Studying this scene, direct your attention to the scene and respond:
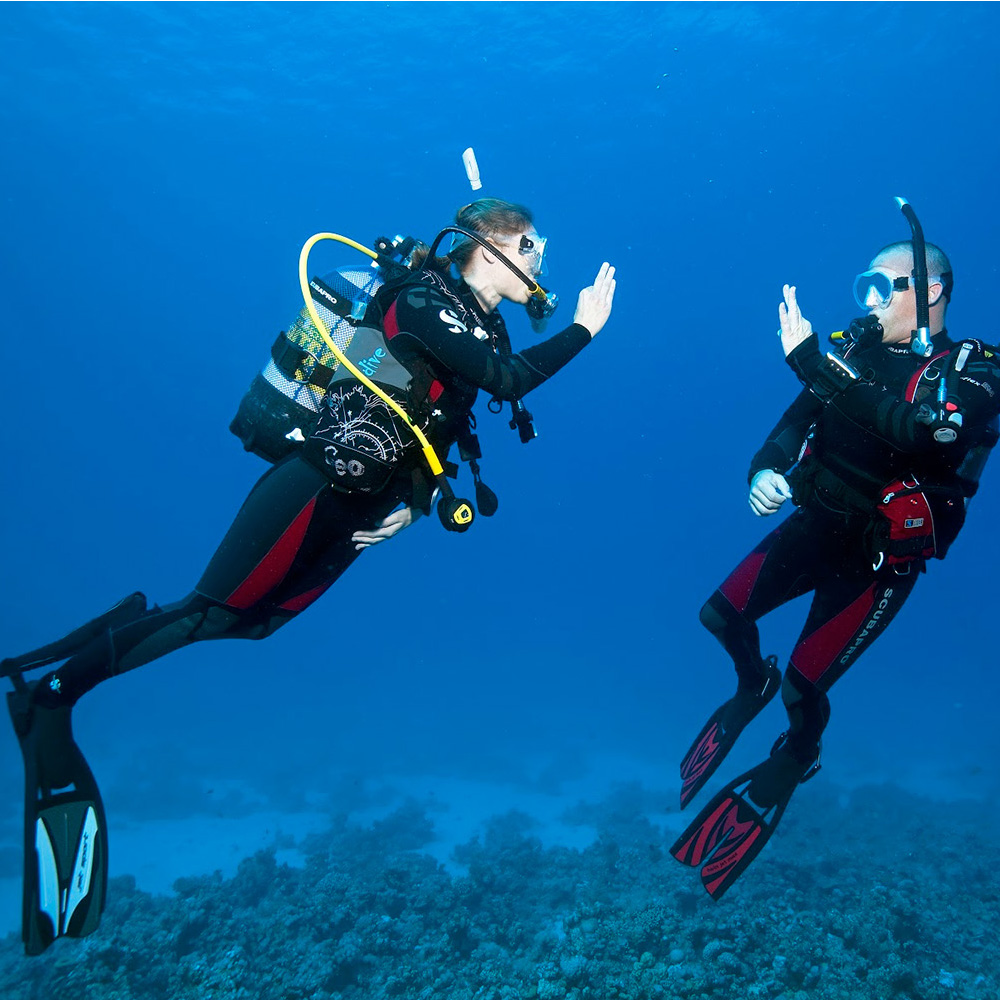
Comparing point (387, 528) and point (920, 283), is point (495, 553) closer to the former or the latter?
point (387, 528)

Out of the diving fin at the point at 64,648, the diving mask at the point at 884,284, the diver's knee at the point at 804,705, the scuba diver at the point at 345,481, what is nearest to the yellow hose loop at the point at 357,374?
the scuba diver at the point at 345,481

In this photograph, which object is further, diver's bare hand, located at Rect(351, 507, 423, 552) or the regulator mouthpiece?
diver's bare hand, located at Rect(351, 507, 423, 552)

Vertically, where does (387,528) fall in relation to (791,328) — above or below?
below

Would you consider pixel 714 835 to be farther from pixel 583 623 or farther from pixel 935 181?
pixel 583 623

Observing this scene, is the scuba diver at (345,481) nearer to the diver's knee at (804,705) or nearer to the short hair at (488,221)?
the short hair at (488,221)

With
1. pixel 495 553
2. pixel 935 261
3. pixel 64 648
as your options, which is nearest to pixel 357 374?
pixel 64 648

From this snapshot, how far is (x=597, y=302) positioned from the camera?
3.62 meters

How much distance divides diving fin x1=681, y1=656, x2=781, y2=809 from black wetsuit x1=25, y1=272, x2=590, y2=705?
112 inches

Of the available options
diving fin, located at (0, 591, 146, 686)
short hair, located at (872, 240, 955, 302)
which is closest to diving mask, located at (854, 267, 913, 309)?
short hair, located at (872, 240, 955, 302)

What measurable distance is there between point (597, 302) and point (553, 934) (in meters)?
6.91

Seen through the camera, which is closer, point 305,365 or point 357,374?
point 357,374

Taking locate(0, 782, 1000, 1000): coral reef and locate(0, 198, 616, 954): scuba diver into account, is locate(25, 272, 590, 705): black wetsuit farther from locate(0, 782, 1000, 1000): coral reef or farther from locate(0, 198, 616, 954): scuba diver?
locate(0, 782, 1000, 1000): coral reef

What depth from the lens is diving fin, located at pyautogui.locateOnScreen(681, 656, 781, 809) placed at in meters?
4.59

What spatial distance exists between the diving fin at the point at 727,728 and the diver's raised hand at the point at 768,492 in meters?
1.38
